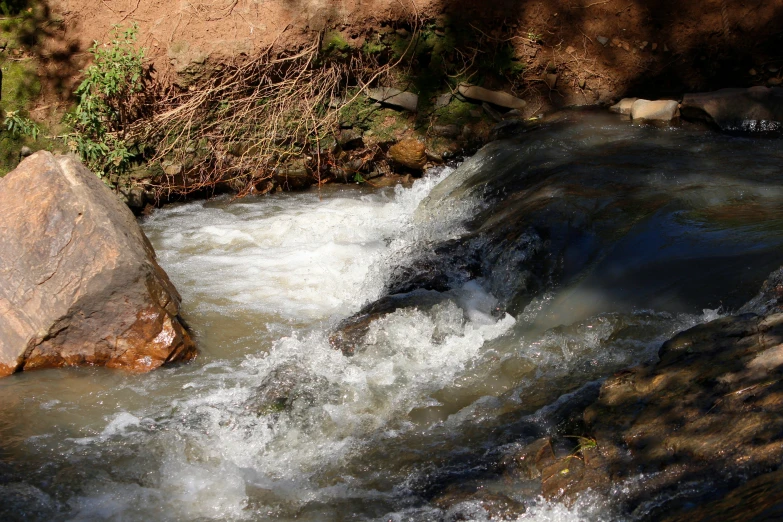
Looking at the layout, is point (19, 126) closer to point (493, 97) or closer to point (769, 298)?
point (493, 97)

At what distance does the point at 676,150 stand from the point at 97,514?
5.18 metres

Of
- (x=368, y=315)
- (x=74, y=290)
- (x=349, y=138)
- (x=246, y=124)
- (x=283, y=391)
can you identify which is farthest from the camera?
(x=349, y=138)

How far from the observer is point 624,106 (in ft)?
24.2

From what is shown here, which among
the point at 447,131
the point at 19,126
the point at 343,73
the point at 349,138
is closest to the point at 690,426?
the point at 447,131

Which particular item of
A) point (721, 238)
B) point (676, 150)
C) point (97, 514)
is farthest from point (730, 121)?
point (97, 514)

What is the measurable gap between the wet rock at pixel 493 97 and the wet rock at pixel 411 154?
2.53 ft

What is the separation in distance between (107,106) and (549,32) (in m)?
4.61

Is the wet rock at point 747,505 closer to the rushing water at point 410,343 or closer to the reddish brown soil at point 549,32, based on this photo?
the rushing water at point 410,343

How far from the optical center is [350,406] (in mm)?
3838

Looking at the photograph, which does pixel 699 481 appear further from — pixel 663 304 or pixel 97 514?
pixel 97 514

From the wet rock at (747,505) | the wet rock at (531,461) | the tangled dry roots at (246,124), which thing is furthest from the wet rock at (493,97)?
the wet rock at (747,505)

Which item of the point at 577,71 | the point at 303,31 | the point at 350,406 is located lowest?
the point at 350,406

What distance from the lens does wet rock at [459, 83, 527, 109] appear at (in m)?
7.85

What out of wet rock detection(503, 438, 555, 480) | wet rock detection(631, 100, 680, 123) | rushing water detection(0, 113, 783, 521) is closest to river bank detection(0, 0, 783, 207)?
wet rock detection(631, 100, 680, 123)
